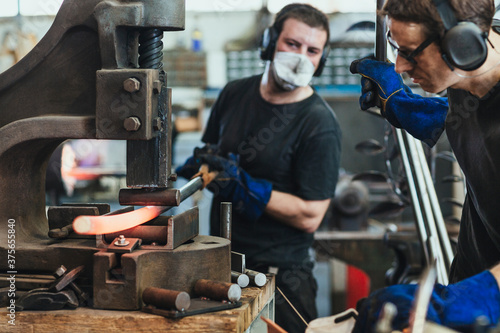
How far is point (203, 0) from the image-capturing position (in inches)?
244

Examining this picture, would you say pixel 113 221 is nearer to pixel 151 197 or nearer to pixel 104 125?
pixel 151 197

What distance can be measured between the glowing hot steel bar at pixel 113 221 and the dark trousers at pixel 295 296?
77 centimetres

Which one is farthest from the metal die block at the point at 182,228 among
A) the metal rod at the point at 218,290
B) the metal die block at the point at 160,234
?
the metal rod at the point at 218,290

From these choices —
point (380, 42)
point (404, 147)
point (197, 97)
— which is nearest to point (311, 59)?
point (404, 147)

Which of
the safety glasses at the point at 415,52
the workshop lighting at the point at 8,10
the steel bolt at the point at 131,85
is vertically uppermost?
the workshop lighting at the point at 8,10

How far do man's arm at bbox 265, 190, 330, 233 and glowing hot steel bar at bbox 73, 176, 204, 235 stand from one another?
0.72m

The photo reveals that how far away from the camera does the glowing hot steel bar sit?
3.79 feet

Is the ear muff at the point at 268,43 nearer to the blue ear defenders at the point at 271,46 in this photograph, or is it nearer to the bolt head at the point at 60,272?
the blue ear defenders at the point at 271,46

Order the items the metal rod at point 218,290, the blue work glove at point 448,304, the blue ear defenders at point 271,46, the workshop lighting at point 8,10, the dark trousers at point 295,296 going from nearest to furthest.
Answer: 1. the blue work glove at point 448,304
2. the metal rod at point 218,290
3. the dark trousers at point 295,296
4. the blue ear defenders at point 271,46
5. the workshop lighting at point 8,10

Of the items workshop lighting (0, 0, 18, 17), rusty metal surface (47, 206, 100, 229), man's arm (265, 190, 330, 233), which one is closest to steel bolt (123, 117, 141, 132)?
rusty metal surface (47, 206, 100, 229)

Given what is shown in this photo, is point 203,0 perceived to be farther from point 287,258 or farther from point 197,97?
point 287,258

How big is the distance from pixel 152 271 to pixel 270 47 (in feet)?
4.26

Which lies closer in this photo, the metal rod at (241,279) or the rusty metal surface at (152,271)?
the rusty metal surface at (152,271)

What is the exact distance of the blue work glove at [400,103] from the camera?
148 centimetres
